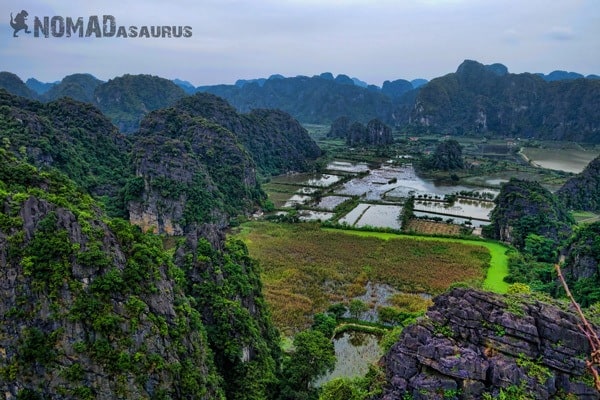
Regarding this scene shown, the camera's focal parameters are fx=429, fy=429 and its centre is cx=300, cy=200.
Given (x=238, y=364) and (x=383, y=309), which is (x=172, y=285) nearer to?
(x=238, y=364)

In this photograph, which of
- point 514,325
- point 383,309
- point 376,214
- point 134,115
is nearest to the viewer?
point 514,325

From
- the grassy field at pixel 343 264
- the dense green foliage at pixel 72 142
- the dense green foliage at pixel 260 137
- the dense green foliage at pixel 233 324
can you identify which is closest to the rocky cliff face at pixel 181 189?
the dense green foliage at pixel 72 142

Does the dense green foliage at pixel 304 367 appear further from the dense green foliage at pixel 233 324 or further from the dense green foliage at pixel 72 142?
the dense green foliage at pixel 72 142

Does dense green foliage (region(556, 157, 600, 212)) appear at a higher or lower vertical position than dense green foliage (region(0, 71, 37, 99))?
lower

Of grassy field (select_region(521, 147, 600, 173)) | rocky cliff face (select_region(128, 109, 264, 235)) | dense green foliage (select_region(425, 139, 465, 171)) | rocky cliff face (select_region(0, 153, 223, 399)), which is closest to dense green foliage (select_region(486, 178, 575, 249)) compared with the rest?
rocky cliff face (select_region(128, 109, 264, 235))

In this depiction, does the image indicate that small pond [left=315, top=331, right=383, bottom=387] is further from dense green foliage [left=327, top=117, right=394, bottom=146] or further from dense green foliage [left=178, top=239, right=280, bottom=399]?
dense green foliage [left=327, top=117, right=394, bottom=146]

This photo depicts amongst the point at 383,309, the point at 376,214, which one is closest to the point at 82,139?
the point at 376,214
